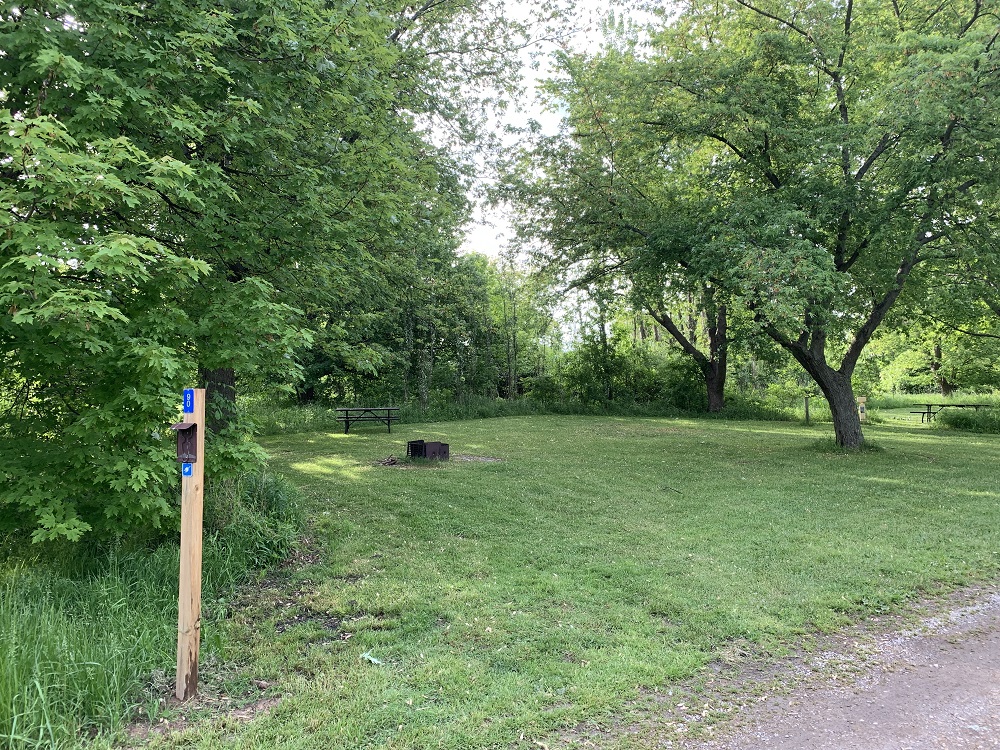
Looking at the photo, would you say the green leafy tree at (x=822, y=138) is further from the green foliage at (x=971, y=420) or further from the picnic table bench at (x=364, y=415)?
the picnic table bench at (x=364, y=415)

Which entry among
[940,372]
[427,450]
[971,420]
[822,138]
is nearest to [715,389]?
[971,420]

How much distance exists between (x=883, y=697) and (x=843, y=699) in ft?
0.71

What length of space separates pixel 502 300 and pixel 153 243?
61.7 ft

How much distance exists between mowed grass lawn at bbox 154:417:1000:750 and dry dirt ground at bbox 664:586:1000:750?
279 millimetres

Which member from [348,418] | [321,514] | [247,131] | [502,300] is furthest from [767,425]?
[247,131]

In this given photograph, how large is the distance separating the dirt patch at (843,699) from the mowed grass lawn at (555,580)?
0.47 ft

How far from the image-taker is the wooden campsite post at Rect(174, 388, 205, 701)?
2.58m

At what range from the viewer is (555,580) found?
412 cm

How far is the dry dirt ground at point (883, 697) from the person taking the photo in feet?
7.63

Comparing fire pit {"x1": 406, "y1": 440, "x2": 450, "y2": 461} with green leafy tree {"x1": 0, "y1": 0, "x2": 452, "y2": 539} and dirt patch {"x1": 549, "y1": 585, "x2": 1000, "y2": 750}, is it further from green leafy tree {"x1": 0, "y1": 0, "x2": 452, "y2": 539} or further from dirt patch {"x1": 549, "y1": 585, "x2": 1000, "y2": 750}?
dirt patch {"x1": 549, "y1": 585, "x2": 1000, "y2": 750}

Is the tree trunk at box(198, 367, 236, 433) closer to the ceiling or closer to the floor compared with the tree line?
closer to the floor

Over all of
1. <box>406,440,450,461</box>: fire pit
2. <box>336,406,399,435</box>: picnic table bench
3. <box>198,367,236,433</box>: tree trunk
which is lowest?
<box>406,440,450,461</box>: fire pit

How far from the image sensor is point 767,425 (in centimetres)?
1700

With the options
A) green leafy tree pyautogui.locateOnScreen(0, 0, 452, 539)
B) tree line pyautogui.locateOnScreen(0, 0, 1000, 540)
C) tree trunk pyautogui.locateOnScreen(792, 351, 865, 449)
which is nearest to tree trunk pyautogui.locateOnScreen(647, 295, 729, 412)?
tree line pyautogui.locateOnScreen(0, 0, 1000, 540)
